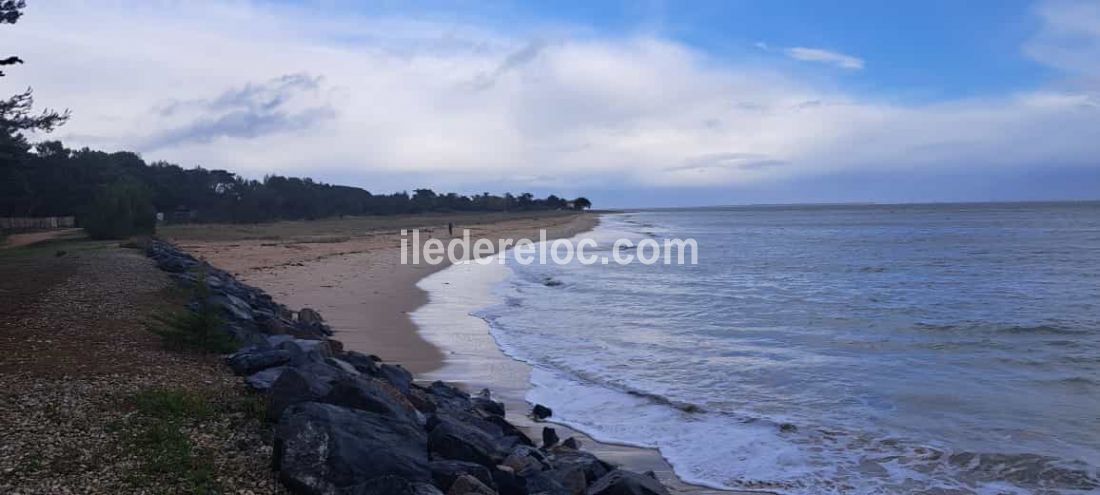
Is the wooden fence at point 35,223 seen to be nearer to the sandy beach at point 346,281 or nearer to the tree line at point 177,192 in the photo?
the tree line at point 177,192

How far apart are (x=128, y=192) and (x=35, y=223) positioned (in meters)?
11.6

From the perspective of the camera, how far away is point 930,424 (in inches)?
357

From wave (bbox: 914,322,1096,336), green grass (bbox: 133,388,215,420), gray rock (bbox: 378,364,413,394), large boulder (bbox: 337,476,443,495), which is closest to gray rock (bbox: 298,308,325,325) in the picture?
gray rock (bbox: 378,364,413,394)

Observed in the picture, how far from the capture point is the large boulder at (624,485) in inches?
232

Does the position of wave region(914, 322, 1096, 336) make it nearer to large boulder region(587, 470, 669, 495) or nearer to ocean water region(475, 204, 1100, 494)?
ocean water region(475, 204, 1100, 494)

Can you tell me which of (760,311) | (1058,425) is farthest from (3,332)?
(760,311)

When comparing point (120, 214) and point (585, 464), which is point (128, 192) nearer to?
point (120, 214)

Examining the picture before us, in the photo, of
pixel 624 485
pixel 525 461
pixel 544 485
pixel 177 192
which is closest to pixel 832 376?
pixel 525 461

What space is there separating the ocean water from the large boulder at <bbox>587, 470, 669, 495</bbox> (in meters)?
1.31

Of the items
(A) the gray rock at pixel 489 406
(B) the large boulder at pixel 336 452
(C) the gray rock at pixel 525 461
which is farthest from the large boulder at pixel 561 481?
(A) the gray rock at pixel 489 406

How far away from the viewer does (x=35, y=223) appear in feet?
142

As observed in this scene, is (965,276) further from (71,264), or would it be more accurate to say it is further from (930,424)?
(71,264)

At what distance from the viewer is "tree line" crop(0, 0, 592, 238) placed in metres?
17.4

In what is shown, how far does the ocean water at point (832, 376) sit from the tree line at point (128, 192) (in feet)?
30.3
